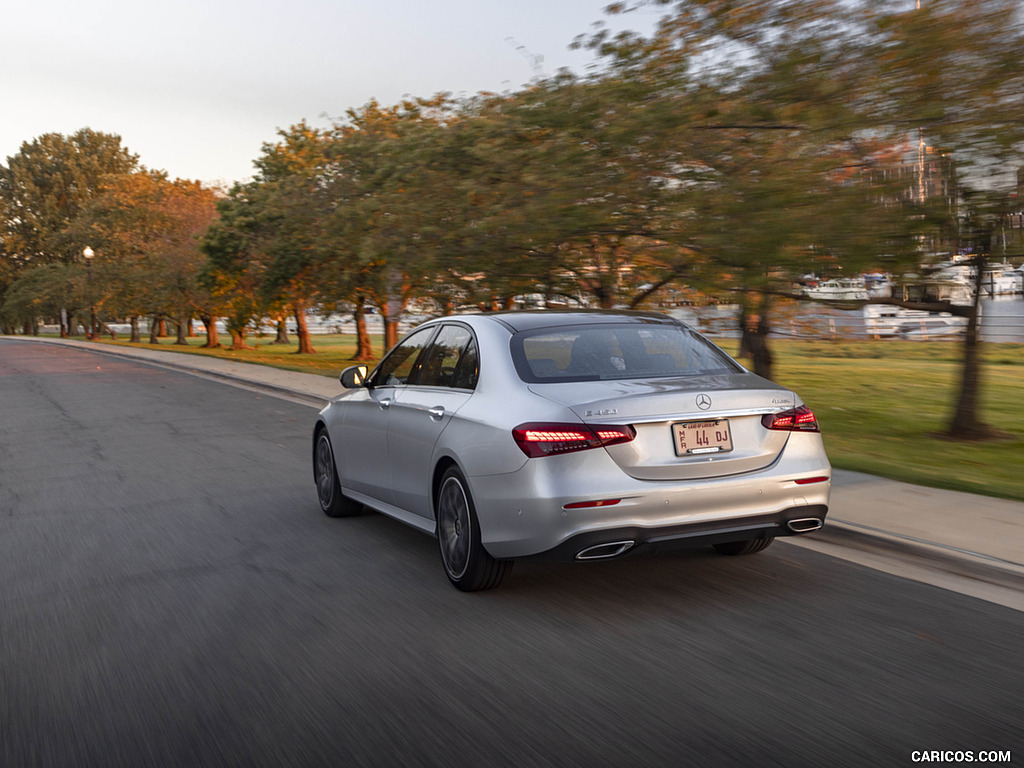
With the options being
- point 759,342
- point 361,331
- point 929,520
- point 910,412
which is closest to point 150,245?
point 361,331

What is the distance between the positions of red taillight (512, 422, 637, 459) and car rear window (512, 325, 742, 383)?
0.47 meters

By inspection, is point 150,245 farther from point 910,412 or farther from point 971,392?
point 971,392

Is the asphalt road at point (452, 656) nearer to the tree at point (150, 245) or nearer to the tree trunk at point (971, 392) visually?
the tree trunk at point (971, 392)

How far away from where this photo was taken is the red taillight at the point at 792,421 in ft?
18.3

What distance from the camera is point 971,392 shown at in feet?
42.3

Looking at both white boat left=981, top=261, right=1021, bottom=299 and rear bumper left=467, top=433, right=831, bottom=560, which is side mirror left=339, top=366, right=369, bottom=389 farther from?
white boat left=981, top=261, right=1021, bottom=299

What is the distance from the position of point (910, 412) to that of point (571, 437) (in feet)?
39.9

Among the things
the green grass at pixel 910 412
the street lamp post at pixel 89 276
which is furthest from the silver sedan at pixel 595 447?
the street lamp post at pixel 89 276

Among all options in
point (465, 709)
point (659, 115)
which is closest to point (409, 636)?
point (465, 709)

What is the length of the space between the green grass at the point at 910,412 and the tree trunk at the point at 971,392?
30 cm

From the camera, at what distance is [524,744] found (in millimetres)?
3709

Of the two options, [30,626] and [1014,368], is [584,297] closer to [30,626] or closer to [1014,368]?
[1014,368]

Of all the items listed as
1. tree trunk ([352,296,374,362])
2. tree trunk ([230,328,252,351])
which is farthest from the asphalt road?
tree trunk ([230,328,252,351])

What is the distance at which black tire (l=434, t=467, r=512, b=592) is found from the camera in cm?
566
